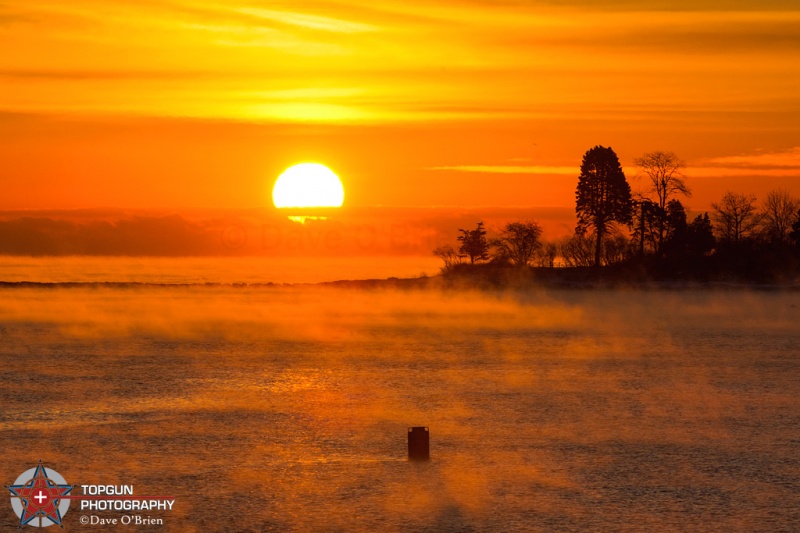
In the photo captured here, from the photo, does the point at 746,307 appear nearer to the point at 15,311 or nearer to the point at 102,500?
the point at 15,311

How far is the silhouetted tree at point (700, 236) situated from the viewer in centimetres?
9512

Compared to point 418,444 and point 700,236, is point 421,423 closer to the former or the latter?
point 418,444

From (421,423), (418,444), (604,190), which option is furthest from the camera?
(604,190)

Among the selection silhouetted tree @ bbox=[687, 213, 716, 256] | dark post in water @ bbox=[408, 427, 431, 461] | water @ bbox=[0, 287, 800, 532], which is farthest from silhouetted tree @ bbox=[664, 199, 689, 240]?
dark post in water @ bbox=[408, 427, 431, 461]

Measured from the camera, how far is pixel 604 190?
93062mm

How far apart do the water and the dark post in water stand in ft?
0.55

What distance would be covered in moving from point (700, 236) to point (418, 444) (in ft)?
289

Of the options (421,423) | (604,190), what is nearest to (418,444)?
(421,423)

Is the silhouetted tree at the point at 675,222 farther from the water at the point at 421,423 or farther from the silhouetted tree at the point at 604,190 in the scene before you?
the water at the point at 421,423

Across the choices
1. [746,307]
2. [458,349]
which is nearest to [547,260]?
[746,307]

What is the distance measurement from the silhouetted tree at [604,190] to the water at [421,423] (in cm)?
5999

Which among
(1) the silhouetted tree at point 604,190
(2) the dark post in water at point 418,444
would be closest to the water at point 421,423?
(2) the dark post in water at point 418,444

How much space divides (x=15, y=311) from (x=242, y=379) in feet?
117

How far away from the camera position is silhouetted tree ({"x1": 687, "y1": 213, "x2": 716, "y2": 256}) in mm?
95125
